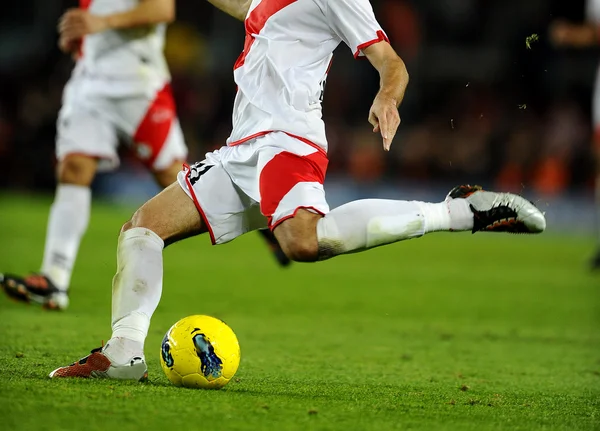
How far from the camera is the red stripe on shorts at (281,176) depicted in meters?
4.57

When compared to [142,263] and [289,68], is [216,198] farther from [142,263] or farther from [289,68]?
[289,68]

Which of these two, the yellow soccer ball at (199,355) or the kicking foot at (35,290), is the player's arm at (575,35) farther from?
the yellow soccer ball at (199,355)

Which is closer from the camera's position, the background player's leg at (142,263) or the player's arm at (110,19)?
the background player's leg at (142,263)

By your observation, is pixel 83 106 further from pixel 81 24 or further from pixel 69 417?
pixel 69 417

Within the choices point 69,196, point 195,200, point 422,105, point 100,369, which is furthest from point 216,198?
point 422,105

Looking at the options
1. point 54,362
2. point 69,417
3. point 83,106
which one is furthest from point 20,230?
point 69,417

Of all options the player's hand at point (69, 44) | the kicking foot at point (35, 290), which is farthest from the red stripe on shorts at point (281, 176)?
the player's hand at point (69, 44)

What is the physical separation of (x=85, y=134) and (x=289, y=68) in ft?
10.1

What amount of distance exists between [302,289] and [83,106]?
2920 millimetres

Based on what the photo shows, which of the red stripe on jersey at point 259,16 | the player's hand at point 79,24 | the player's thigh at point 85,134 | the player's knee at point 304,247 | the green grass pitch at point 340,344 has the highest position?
the player's hand at point 79,24

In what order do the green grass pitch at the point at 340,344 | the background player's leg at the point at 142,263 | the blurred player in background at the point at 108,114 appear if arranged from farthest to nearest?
the blurred player in background at the point at 108,114, the background player's leg at the point at 142,263, the green grass pitch at the point at 340,344

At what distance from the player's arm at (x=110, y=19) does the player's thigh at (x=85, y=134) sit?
1.49 feet

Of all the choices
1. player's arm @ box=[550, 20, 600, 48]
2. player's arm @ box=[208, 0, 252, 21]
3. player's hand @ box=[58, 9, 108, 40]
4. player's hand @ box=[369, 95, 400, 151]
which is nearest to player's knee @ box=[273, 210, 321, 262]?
player's hand @ box=[369, 95, 400, 151]

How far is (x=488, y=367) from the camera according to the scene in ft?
18.5
